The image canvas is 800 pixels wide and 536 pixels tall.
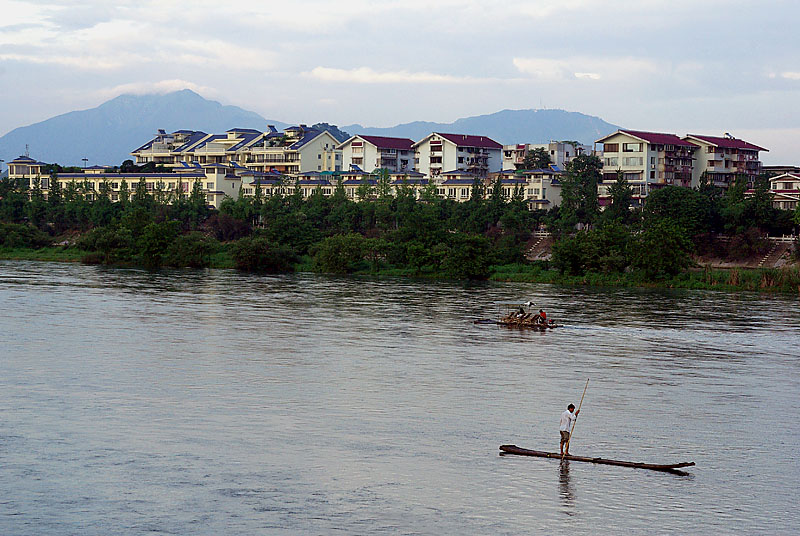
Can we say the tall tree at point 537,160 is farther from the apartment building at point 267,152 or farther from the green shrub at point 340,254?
the green shrub at point 340,254

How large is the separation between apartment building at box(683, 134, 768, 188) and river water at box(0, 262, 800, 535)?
64.0 metres

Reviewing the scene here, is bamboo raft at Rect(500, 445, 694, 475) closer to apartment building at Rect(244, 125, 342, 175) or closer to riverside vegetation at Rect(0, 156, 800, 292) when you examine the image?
riverside vegetation at Rect(0, 156, 800, 292)

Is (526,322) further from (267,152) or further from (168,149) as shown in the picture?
(168,149)

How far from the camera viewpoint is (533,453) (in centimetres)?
2239

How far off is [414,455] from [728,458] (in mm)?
7492

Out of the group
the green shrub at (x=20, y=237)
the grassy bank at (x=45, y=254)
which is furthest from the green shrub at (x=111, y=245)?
the green shrub at (x=20, y=237)

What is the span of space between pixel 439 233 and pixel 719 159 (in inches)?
1821

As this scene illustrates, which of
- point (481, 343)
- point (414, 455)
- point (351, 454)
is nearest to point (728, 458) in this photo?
point (414, 455)

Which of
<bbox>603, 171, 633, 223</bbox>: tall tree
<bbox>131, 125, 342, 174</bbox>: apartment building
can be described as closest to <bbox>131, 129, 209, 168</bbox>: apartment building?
<bbox>131, 125, 342, 174</bbox>: apartment building

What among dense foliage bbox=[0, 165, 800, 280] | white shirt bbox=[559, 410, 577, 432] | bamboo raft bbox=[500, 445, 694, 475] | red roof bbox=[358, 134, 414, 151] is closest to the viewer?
bamboo raft bbox=[500, 445, 694, 475]

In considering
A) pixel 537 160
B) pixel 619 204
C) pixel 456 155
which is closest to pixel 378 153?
pixel 456 155

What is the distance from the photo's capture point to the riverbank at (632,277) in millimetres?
67812

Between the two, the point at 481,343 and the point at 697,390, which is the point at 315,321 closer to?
the point at 481,343

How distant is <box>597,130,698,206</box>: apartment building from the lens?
10531 centimetres
